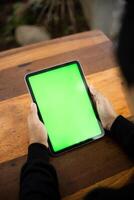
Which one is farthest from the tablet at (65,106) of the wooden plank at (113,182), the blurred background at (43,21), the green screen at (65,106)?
the blurred background at (43,21)

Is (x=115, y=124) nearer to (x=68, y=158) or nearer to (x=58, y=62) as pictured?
(x=68, y=158)

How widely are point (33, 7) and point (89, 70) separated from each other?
1537mm

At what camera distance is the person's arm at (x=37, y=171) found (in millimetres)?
827

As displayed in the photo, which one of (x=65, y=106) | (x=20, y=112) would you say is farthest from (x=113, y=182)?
(x=20, y=112)

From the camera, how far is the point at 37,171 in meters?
0.87

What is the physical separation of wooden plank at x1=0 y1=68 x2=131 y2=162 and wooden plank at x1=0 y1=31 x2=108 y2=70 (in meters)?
0.18

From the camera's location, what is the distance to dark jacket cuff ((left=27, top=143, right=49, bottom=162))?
2.97 feet

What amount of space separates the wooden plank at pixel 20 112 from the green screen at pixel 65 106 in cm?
10

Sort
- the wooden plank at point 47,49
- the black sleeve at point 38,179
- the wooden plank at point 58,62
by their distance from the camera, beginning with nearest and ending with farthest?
the black sleeve at point 38,179, the wooden plank at point 58,62, the wooden plank at point 47,49

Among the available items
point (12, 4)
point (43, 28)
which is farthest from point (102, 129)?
point (12, 4)

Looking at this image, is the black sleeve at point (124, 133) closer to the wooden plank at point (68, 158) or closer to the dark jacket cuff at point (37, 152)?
the wooden plank at point (68, 158)

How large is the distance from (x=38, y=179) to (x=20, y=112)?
0.96 ft

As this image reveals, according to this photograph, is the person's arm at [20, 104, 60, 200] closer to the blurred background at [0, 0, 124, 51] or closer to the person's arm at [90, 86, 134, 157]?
the person's arm at [90, 86, 134, 157]

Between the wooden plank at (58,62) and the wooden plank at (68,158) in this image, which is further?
the wooden plank at (58,62)
